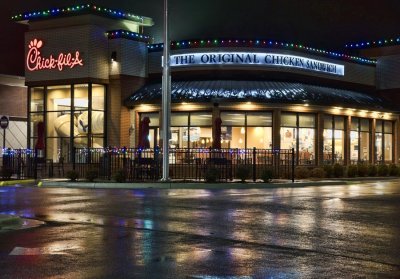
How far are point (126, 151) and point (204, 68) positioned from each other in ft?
31.1

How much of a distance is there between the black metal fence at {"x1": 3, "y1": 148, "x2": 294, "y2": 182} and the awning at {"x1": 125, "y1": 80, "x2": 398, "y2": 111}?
3.81m

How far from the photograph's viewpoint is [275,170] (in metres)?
29.8

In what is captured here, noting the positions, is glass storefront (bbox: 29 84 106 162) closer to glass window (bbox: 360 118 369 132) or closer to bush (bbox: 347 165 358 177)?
bush (bbox: 347 165 358 177)

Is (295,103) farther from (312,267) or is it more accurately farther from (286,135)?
(312,267)

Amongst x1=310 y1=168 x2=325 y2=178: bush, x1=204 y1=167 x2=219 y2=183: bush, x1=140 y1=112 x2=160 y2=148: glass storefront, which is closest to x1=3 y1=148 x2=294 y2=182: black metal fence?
x1=204 y1=167 x2=219 y2=183: bush

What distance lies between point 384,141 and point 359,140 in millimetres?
3075

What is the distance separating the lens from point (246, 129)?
34812 millimetres

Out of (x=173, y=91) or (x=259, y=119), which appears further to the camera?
(x=173, y=91)

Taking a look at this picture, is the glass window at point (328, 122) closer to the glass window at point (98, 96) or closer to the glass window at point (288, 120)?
the glass window at point (288, 120)

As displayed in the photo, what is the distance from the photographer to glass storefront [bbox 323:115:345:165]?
37500mm

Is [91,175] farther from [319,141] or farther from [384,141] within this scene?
[384,141]

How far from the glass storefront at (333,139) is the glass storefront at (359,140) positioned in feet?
3.97

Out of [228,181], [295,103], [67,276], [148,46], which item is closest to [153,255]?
[67,276]

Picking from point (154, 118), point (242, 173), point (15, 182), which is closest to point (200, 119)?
point (154, 118)
